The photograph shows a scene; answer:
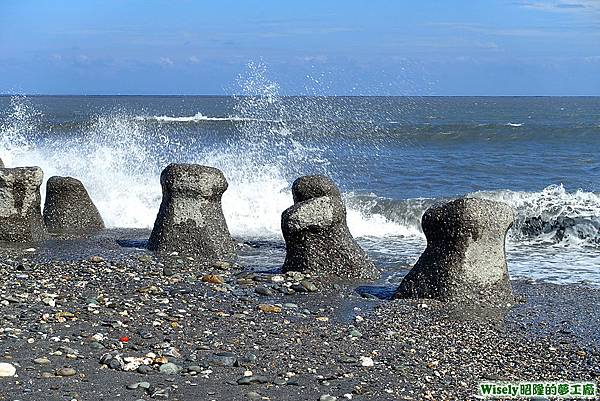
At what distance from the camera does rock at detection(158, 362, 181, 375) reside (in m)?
5.18

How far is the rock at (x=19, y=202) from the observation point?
998cm

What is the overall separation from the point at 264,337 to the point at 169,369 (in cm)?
102

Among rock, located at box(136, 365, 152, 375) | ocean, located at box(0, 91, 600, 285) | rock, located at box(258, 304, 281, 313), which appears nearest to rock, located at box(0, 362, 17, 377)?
rock, located at box(136, 365, 152, 375)

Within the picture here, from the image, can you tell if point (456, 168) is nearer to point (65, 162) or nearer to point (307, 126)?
point (65, 162)

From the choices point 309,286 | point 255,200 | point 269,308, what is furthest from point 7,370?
point 255,200

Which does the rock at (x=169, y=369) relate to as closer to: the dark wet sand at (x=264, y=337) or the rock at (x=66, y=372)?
the dark wet sand at (x=264, y=337)

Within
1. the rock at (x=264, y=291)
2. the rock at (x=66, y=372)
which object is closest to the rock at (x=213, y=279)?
the rock at (x=264, y=291)

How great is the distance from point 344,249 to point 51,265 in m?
2.90

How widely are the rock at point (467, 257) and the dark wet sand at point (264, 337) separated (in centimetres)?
20

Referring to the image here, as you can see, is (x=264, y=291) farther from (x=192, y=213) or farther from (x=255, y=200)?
(x=255, y=200)

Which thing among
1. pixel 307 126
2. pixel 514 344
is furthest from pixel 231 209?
pixel 307 126

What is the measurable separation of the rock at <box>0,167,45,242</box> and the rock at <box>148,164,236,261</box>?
172cm

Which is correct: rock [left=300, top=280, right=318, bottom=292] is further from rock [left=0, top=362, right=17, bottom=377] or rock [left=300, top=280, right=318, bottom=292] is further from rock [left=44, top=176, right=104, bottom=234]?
rock [left=44, top=176, right=104, bottom=234]

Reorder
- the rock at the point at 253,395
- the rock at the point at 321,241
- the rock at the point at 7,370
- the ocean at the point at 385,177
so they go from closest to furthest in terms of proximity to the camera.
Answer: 1. the rock at the point at 253,395
2. the rock at the point at 7,370
3. the rock at the point at 321,241
4. the ocean at the point at 385,177
